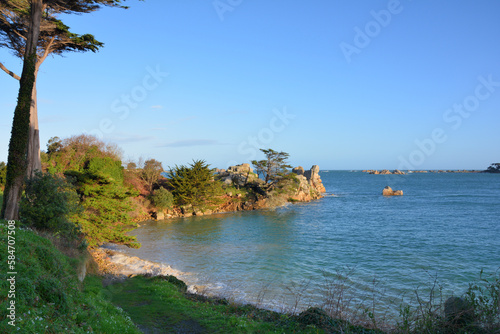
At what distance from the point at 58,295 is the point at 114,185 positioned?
16072 mm

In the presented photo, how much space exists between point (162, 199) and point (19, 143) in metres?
26.3

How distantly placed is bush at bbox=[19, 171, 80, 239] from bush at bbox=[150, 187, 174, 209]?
82.7ft

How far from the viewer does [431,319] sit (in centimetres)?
689

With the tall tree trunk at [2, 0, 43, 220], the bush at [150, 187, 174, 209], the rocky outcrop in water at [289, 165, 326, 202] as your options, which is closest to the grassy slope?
the tall tree trunk at [2, 0, 43, 220]

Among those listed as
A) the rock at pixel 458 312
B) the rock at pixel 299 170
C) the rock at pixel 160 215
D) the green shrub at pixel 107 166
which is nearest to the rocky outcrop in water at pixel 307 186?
the rock at pixel 299 170

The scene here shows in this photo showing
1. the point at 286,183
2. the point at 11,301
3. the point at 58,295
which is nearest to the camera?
the point at 11,301

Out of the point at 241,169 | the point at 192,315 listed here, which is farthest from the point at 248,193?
the point at 192,315

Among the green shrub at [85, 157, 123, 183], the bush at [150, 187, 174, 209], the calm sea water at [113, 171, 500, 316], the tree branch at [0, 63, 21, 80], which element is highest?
the tree branch at [0, 63, 21, 80]

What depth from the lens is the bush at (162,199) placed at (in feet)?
130

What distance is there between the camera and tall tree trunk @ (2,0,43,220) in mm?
13155

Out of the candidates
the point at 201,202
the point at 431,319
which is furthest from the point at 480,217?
the point at 431,319

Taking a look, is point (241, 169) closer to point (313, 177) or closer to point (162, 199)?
point (162, 199)

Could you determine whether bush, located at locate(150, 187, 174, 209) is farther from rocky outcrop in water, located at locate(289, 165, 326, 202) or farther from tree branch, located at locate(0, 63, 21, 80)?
rocky outcrop in water, located at locate(289, 165, 326, 202)

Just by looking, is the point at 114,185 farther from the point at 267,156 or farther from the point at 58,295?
the point at 267,156
